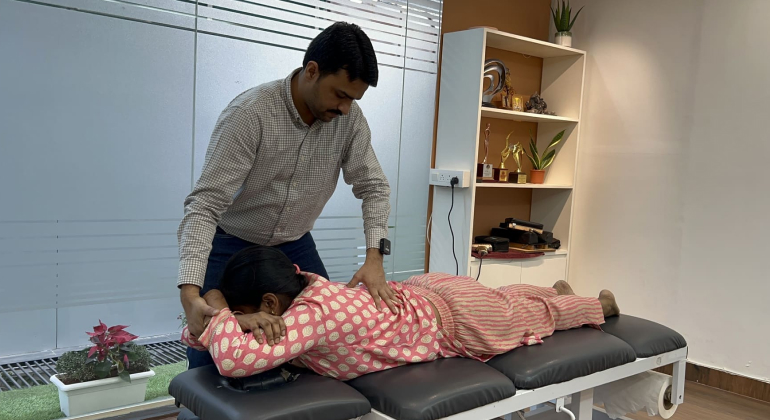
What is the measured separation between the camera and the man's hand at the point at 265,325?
1462 millimetres

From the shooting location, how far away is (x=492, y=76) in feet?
11.9

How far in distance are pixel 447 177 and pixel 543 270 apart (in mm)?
874

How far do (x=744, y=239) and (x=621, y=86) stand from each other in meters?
1.12

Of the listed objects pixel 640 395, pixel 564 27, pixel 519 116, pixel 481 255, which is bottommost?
pixel 640 395

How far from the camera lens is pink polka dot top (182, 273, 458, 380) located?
1442mm

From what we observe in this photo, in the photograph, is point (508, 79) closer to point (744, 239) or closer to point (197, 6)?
point (744, 239)

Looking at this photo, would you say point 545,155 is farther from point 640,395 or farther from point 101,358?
point 101,358

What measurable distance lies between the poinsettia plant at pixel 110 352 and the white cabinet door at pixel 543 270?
2200 millimetres

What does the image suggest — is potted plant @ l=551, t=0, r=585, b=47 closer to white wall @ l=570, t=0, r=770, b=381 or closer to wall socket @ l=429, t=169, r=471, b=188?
white wall @ l=570, t=0, r=770, b=381

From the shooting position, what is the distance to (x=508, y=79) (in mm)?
3771

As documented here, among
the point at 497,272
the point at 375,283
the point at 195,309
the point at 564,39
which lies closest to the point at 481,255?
the point at 497,272

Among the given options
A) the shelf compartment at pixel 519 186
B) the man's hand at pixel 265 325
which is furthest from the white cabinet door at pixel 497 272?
the man's hand at pixel 265 325

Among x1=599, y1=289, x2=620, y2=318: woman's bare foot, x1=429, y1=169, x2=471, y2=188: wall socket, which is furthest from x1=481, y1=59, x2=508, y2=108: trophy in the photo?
x1=599, y1=289, x2=620, y2=318: woman's bare foot

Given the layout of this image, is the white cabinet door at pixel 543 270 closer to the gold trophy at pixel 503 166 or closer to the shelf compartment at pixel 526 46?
the gold trophy at pixel 503 166
